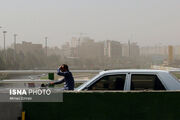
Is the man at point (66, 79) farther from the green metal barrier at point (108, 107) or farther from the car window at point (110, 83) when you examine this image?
the green metal barrier at point (108, 107)

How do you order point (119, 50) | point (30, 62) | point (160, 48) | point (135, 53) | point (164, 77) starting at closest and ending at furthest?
point (164, 77) → point (30, 62) → point (119, 50) → point (135, 53) → point (160, 48)

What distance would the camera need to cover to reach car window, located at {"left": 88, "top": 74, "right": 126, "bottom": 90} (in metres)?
6.70

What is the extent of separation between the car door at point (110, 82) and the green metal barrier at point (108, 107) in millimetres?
1208

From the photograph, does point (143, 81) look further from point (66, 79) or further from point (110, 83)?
point (66, 79)

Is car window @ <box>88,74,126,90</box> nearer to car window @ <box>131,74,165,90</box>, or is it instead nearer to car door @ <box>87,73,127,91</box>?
car door @ <box>87,73,127,91</box>

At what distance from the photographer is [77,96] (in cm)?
550

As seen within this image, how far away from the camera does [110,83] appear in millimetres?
6797

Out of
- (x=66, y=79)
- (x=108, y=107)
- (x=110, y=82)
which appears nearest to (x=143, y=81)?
(x=110, y=82)

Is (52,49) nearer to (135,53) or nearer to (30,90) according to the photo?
(135,53)

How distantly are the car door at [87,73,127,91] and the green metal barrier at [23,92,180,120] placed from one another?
121 cm

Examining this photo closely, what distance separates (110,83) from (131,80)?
45 cm

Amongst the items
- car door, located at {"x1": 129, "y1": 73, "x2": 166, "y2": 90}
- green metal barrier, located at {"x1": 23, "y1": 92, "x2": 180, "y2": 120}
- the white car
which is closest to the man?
the white car

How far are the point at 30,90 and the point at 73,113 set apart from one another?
2.77ft

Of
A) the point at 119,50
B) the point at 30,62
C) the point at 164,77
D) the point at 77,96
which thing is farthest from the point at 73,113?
the point at 119,50
